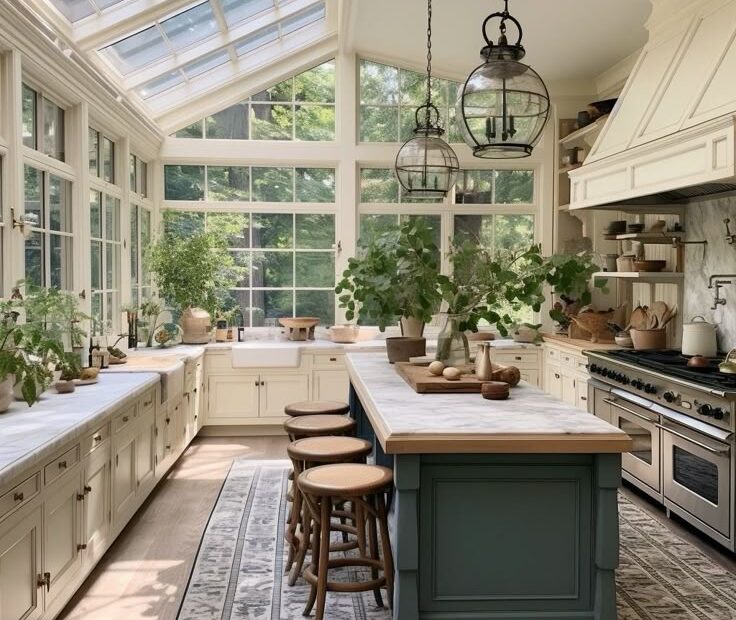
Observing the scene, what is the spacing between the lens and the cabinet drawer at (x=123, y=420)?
3877mm

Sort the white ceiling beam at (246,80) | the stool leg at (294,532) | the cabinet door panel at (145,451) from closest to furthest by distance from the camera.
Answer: the stool leg at (294,532) < the cabinet door panel at (145,451) < the white ceiling beam at (246,80)

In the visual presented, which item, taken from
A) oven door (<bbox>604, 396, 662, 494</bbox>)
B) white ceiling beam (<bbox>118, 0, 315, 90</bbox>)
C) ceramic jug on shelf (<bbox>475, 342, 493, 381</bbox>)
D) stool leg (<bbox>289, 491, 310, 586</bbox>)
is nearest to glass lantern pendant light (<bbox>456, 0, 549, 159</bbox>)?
ceramic jug on shelf (<bbox>475, 342, 493, 381</bbox>)

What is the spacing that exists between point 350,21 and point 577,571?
17.4 ft

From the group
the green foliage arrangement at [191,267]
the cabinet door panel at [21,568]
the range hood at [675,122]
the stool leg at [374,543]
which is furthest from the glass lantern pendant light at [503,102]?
the green foliage arrangement at [191,267]

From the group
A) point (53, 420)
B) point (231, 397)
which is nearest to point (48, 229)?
point (53, 420)

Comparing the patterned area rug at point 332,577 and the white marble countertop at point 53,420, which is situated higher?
the white marble countertop at point 53,420

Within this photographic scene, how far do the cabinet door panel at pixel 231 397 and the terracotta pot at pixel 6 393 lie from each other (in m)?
3.66

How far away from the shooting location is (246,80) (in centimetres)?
755

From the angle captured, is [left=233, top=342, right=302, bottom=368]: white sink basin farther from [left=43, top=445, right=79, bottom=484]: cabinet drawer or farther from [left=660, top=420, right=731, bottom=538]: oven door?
[left=43, top=445, right=79, bottom=484]: cabinet drawer

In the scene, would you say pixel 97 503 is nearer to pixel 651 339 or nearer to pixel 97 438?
pixel 97 438

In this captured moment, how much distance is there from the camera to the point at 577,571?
2.76 metres

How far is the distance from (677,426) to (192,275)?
4158 mm

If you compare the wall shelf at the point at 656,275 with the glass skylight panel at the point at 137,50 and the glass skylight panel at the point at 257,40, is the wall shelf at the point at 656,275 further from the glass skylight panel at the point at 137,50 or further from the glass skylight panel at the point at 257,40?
the glass skylight panel at the point at 137,50

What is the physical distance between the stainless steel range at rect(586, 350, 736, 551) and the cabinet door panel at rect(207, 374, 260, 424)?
304 centimetres
